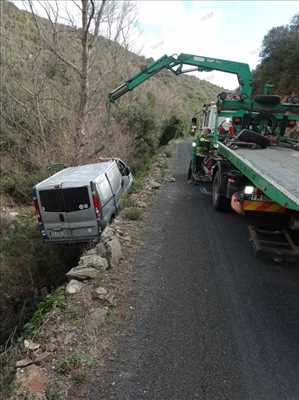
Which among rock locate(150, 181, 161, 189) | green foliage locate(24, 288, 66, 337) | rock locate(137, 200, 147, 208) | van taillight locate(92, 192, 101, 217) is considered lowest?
green foliage locate(24, 288, 66, 337)

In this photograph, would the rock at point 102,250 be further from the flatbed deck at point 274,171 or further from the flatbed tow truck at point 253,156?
the flatbed deck at point 274,171

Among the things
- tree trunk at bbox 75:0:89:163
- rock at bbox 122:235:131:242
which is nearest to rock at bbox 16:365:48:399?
rock at bbox 122:235:131:242

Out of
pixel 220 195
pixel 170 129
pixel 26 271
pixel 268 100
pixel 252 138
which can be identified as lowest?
pixel 26 271

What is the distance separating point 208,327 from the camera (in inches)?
153

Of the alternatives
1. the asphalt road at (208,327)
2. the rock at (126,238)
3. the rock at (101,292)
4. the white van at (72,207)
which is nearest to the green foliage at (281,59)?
the white van at (72,207)

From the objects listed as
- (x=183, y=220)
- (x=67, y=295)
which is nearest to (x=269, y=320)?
(x=67, y=295)

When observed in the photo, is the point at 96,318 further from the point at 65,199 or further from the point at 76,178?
the point at 76,178

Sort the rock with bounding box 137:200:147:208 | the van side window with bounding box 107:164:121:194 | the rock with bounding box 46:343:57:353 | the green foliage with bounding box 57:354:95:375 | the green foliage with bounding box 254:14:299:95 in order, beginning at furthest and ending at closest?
the green foliage with bounding box 254:14:299:95
the van side window with bounding box 107:164:121:194
the rock with bounding box 137:200:147:208
the rock with bounding box 46:343:57:353
the green foliage with bounding box 57:354:95:375

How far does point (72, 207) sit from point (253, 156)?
13.9 feet

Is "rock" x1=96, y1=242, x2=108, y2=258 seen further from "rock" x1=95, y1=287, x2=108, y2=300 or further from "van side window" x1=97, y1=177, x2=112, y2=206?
"van side window" x1=97, y1=177, x2=112, y2=206

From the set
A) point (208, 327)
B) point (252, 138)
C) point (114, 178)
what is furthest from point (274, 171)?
point (114, 178)

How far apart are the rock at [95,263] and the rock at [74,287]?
0.48 metres

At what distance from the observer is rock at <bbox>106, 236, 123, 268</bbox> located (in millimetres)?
5367

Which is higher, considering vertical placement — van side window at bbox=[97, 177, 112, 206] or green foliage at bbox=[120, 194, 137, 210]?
van side window at bbox=[97, 177, 112, 206]
